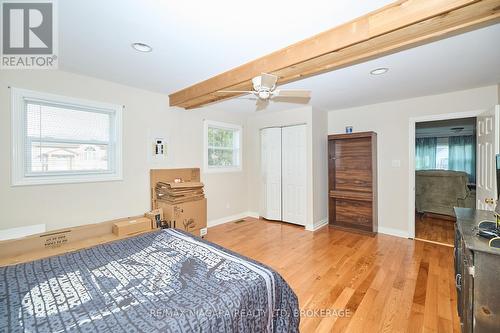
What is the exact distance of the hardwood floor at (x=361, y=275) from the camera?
182 cm

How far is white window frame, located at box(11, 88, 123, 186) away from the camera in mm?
2314

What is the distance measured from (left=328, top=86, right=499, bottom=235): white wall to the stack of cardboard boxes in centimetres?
330

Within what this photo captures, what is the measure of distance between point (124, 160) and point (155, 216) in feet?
3.05

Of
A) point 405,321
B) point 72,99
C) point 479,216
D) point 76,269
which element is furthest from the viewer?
point 72,99

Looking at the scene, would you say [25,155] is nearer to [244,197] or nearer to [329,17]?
[329,17]

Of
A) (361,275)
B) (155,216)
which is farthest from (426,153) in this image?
(155,216)

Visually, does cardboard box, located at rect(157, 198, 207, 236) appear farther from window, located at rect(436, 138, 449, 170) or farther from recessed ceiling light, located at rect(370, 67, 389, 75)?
window, located at rect(436, 138, 449, 170)

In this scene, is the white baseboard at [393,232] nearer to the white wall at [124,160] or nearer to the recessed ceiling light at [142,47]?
the white wall at [124,160]

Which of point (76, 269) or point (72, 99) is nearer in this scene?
point (76, 269)

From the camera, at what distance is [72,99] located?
8.78ft

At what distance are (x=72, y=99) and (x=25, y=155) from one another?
820 millimetres

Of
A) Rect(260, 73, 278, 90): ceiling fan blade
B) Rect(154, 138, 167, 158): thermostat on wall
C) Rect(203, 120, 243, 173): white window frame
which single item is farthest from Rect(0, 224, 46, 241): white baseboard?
Rect(260, 73, 278, 90): ceiling fan blade

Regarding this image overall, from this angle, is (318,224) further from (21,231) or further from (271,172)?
(21,231)

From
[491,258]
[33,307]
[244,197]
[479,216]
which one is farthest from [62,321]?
[244,197]
